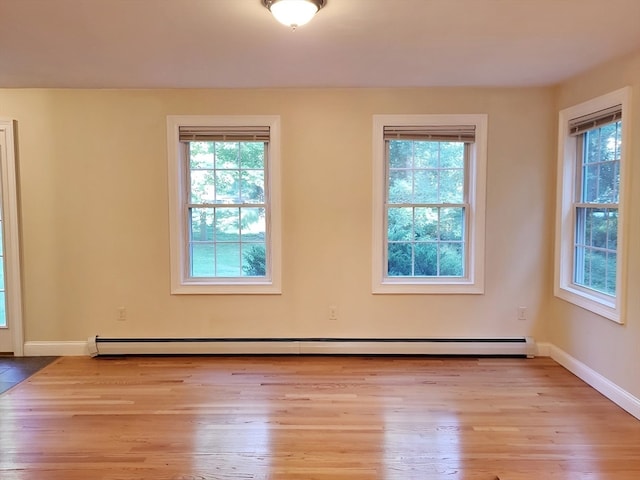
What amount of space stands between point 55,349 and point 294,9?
3540 mm

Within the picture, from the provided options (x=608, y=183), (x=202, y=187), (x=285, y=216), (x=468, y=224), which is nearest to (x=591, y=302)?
(x=608, y=183)

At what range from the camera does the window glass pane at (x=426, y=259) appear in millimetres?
3908

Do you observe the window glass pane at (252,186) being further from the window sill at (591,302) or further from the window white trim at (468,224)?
the window sill at (591,302)

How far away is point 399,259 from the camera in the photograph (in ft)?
12.8

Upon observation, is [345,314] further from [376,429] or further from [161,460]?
[161,460]

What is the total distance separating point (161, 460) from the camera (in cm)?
226

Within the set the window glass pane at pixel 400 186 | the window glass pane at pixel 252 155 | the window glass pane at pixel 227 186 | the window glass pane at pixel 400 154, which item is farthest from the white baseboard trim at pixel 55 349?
the window glass pane at pixel 400 154

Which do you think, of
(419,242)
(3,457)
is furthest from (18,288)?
(419,242)

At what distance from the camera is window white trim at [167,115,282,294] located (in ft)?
12.2

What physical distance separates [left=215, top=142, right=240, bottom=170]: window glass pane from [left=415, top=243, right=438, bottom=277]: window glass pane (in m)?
1.80

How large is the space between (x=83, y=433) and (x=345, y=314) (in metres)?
2.14

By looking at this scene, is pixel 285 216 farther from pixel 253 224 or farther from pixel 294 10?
pixel 294 10

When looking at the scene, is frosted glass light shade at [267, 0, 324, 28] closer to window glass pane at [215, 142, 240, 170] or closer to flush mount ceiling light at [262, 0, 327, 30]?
flush mount ceiling light at [262, 0, 327, 30]

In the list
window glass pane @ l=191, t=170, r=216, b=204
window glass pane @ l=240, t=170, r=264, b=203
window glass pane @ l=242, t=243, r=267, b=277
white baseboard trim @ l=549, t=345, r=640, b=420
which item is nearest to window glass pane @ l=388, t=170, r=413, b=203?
window glass pane @ l=240, t=170, r=264, b=203
